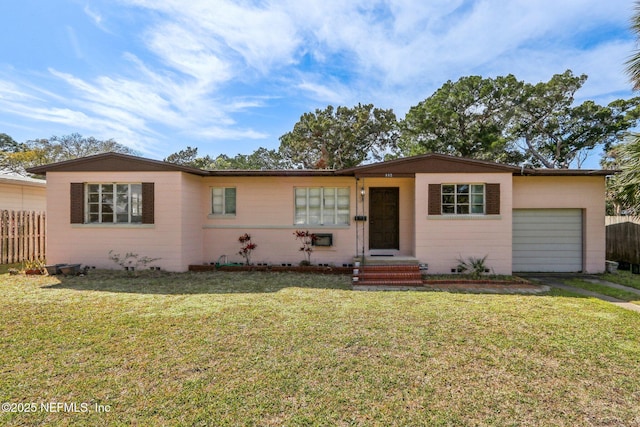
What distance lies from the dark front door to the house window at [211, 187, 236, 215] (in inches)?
188

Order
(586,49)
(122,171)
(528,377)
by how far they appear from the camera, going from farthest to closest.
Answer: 1. (586,49)
2. (122,171)
3. (528,377)

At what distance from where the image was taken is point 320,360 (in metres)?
3.79

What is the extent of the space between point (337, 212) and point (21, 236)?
36.5 ft

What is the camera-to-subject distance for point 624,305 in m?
6.41

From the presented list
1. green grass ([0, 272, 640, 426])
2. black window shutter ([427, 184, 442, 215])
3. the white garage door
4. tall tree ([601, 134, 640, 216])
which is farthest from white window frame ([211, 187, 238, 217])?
tall tree ([601, 134, 640, 216])

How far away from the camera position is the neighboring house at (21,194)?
11875mm

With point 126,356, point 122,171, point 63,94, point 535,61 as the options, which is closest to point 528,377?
point 126,356

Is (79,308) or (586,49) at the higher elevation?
(586,49)

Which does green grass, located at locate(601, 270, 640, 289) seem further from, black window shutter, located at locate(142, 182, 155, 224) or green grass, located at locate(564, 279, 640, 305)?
black window shutter, located at locate(142, 182, 155, 224)

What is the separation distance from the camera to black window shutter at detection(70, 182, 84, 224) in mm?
9680

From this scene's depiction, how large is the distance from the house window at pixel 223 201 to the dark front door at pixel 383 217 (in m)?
4.77

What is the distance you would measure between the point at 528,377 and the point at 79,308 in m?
7.21

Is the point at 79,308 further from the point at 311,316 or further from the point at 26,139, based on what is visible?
the point at 26,139

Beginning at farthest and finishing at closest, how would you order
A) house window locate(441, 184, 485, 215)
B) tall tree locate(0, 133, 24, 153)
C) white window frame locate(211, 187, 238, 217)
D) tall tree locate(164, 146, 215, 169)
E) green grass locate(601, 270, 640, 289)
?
1. tall tree locate(164, 146, 215, 169)
2. tall tree locate(0, 133, 24, 153)
3. white window frame locate(211, 187, 238, 217)
4. house window locate(441, 184, 485, 215)
5. green grass locate(601, 270, 640, 289)
